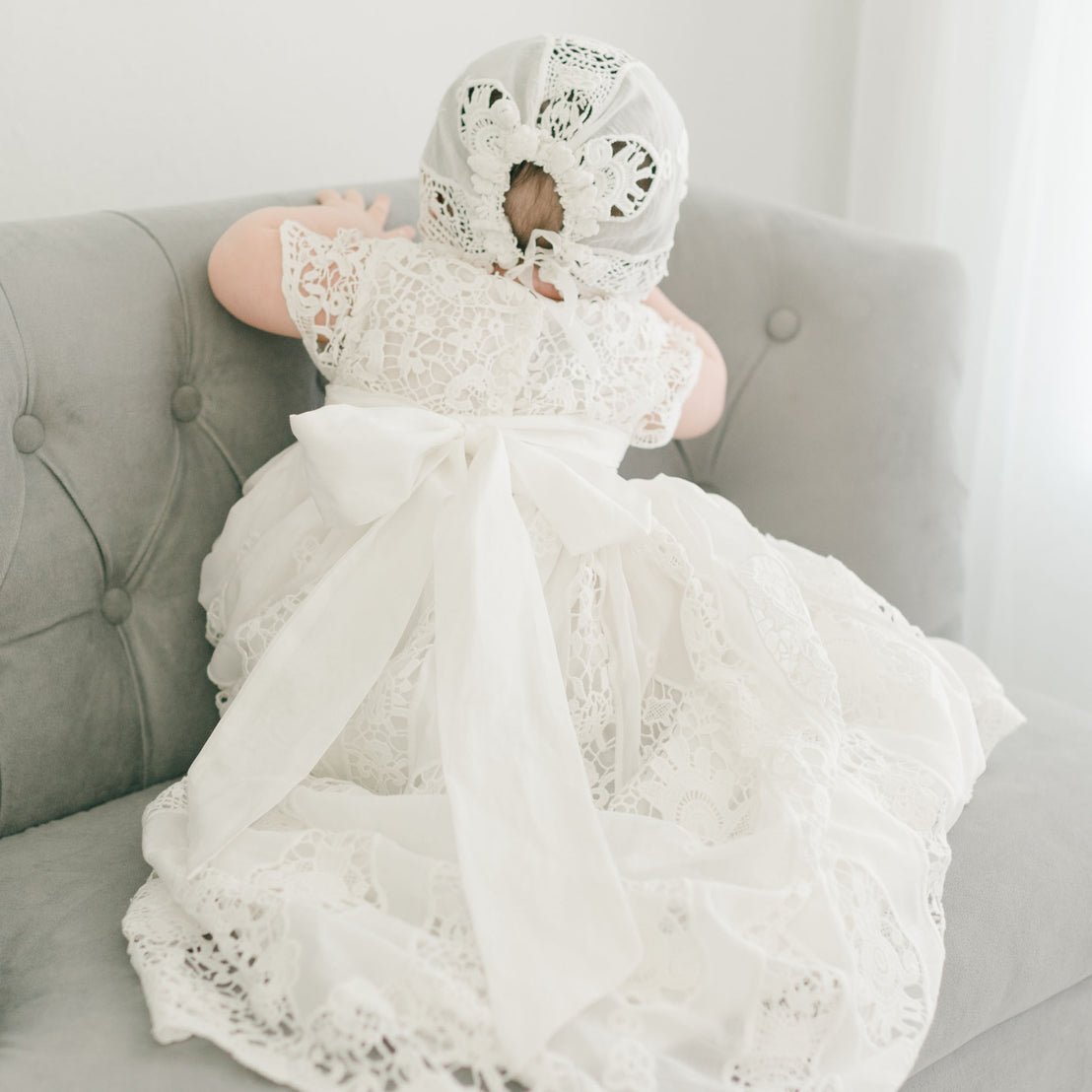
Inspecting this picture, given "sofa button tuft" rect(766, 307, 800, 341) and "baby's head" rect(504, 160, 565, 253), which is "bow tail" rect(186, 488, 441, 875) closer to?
"baby's head" rect(504, 160, 565, 253)

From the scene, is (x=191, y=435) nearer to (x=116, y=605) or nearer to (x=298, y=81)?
(x=116, y=605)

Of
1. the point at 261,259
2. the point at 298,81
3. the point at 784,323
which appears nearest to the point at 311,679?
the point at 261,259

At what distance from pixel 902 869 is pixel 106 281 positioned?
0.91 metres

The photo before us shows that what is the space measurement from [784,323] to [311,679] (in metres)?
0.81

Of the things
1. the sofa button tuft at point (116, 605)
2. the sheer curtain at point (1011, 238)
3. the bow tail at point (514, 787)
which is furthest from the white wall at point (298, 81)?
the bow tail at point (514, 787)

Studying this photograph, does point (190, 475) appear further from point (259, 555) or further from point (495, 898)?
point (495, 898)

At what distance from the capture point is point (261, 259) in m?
1.11

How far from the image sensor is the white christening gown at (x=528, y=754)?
76 centimetres

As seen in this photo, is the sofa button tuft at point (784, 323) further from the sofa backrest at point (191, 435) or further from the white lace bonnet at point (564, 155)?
the white lace bonnet at point (564, 155)

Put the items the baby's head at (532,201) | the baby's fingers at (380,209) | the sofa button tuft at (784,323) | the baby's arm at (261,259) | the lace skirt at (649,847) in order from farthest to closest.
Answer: the sofa button tuft at (784,323) → the baby's fingers at (380,209) → the baby's arm at (261,259) → the baby's head at (532,201) → the lace skirt at (649,847)

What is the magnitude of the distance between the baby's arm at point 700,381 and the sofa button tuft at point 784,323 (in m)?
0.14

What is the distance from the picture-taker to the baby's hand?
1.17 metres

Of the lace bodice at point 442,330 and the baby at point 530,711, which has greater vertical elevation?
the lace bodice at point 442,330

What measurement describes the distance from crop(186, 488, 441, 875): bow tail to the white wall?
2.33ft
